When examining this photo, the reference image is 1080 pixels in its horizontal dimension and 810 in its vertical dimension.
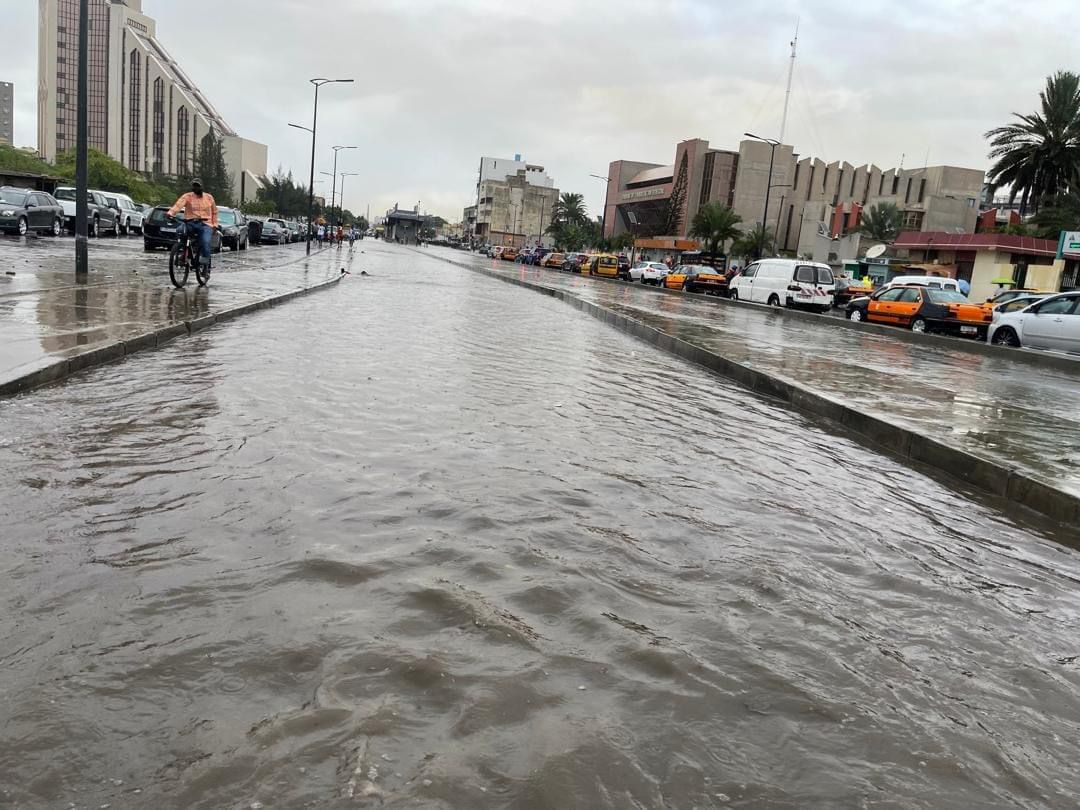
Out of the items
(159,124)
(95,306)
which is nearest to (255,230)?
(95,306)

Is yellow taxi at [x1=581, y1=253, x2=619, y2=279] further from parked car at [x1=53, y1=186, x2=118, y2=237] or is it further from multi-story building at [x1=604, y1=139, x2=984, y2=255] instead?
multi-story building at [x1=604, y1=139, x2=984, y2=255]

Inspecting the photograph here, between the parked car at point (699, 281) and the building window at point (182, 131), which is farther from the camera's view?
the building window at point (182, 131)

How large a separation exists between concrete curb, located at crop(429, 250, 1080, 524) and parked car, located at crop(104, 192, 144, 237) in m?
33.0

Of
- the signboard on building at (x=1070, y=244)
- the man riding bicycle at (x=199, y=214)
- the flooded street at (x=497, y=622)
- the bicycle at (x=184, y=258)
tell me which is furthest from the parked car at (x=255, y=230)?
the flooded street at (x=497, y=622)

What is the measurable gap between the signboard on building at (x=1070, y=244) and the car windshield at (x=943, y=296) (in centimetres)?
2123

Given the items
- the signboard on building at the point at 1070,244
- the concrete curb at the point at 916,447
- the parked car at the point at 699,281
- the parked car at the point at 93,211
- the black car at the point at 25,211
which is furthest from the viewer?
the signboard on building at the point at 1070,244

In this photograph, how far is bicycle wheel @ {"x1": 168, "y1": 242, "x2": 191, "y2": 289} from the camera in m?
14.4

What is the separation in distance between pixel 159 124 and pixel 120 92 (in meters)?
6.56

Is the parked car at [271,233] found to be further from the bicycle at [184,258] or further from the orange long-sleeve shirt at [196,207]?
the orange long-sleeve shirt at [196,207]

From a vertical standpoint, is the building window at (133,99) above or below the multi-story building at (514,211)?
above

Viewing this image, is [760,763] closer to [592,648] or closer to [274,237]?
[592,648]

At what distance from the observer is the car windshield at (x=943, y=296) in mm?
23594

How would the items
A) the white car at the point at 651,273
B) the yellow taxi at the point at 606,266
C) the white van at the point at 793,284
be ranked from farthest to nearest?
the yellow taxi at the point at 606,266 → the white car at the point at 651,273 → the white van at the point at 793,284

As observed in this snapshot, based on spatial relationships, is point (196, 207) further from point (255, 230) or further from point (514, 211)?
point (514, 211)
